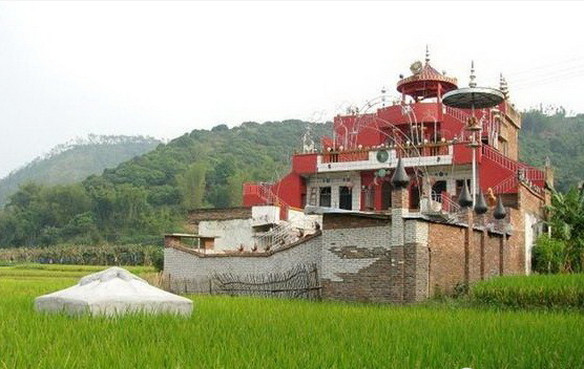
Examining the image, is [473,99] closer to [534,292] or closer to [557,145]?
[534,292]

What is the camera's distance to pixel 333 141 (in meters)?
30.0

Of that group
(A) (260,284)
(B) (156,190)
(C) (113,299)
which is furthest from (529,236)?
(B) (156,190)

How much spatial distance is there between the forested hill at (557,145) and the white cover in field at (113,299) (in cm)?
3166

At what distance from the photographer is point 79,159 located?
13338 cm

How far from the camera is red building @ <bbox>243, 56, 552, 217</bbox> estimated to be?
24641mm

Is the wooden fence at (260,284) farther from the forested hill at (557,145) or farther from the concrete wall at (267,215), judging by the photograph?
the forested hill at (557,145)

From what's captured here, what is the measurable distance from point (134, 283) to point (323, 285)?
662 cm

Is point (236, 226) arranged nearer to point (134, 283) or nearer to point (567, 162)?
point (134, 283)

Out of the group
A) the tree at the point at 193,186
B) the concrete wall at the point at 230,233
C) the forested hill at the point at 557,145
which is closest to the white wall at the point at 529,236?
the concrete wall at the point at 230,233

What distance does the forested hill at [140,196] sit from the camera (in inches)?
2388

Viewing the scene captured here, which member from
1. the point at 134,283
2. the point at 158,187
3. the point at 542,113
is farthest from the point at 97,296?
the point at 542,113

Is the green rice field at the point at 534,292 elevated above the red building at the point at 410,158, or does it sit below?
below

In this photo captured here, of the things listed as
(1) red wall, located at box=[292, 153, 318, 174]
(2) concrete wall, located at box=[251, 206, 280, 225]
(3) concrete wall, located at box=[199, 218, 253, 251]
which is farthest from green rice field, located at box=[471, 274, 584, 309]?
(1) red wall, located at box=[292, 153, 318, 174]

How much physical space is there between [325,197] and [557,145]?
3509 centimetres
